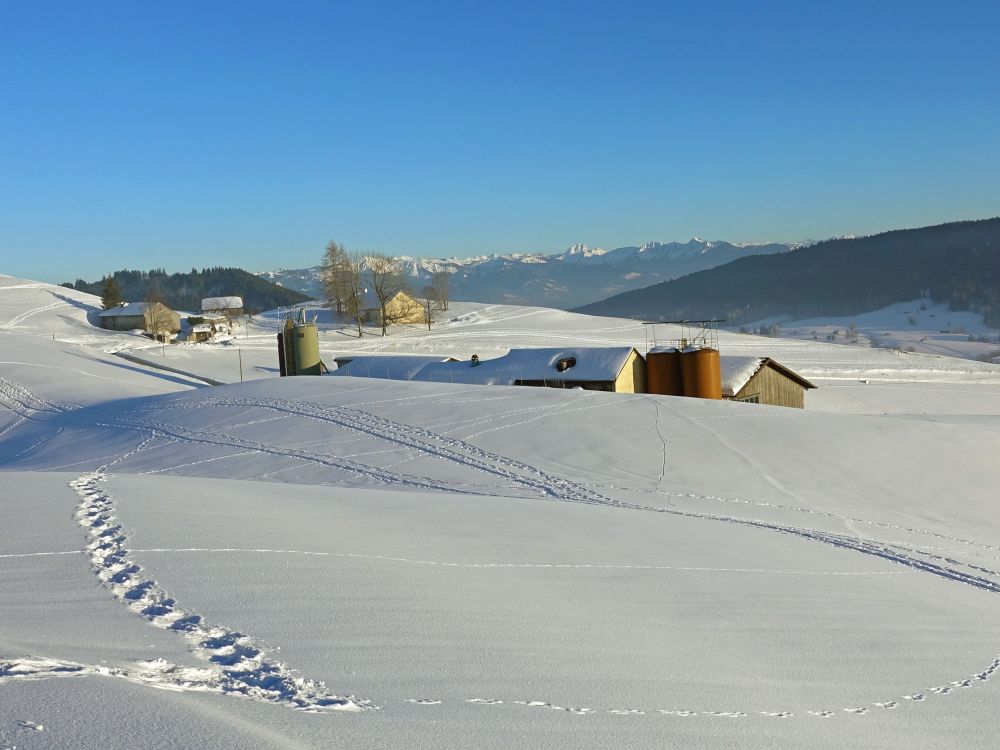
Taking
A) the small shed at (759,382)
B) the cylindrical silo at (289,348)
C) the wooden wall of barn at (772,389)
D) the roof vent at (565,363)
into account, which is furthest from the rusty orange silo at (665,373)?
the cylindrical silo at (289,348)

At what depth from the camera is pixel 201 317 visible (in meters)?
95.2

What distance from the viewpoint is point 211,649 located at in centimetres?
671

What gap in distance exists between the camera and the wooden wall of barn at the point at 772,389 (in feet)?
141

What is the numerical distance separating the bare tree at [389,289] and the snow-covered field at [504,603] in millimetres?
69170

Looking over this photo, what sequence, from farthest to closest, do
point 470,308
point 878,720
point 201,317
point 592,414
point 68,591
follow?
point 470,308 < point 201,317 < point 592,414 < point 68,591 < point 878,720

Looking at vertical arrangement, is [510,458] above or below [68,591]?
below

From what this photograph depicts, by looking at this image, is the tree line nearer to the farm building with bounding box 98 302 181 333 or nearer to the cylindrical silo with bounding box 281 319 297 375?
the farm building with bounding box 98 302 181 333

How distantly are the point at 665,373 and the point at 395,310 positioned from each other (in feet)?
191

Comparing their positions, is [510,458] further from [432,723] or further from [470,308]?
[470,308]

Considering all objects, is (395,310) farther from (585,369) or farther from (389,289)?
(585,369)

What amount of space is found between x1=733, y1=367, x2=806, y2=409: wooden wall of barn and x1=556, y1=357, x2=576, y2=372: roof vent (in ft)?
25.1

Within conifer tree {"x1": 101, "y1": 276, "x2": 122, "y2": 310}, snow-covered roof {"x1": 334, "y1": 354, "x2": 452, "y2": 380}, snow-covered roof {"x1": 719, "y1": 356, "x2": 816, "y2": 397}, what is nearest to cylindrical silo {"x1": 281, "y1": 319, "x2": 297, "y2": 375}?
snow-covered roof {"x1": 334, "y1": 354, "x2": 452, "y2": 380}

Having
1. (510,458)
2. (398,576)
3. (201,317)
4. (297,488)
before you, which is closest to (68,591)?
(398,576)

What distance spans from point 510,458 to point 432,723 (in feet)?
69.3
